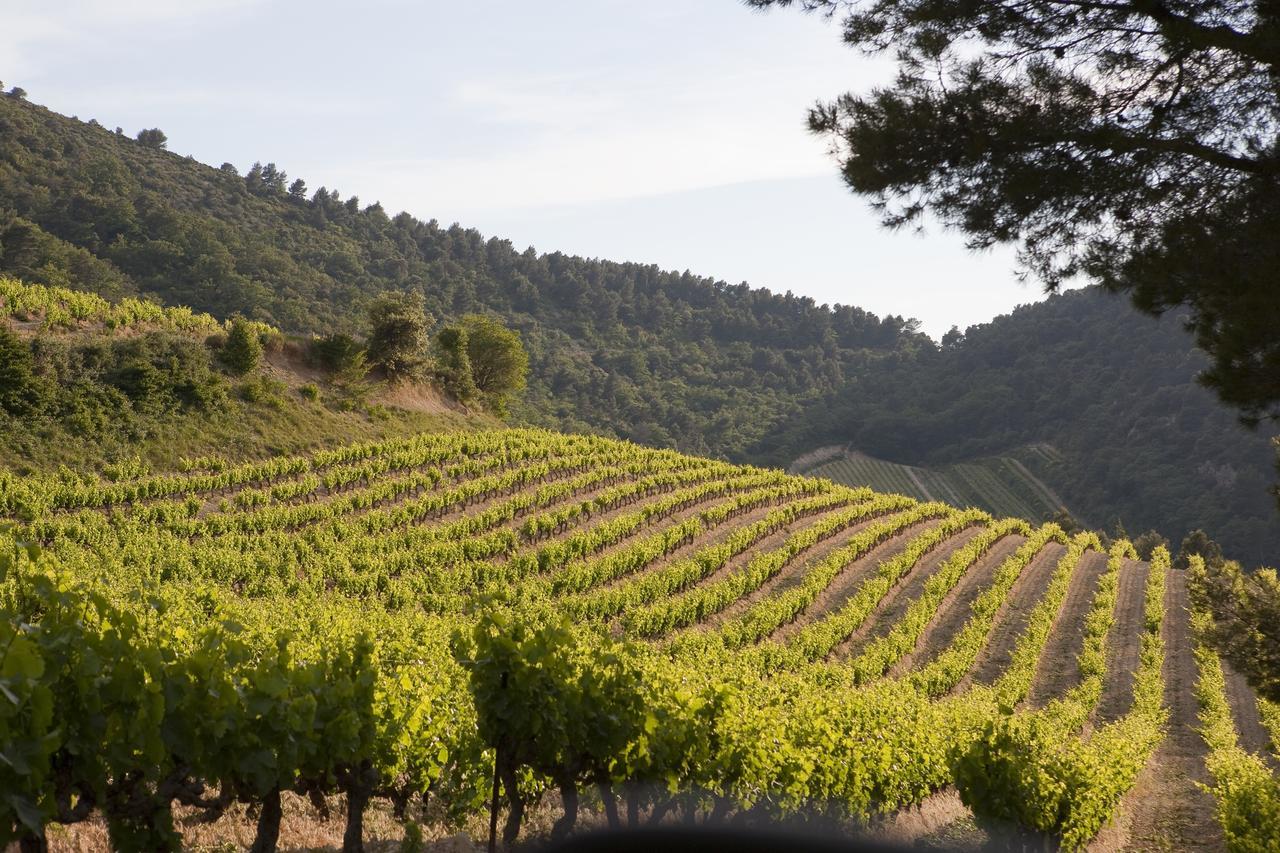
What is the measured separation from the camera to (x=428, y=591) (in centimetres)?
2175

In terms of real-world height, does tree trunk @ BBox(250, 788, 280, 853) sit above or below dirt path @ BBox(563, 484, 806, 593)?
above

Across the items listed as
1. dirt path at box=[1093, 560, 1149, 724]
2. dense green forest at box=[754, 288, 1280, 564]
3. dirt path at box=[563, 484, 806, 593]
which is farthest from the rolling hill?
dirt path at box=[563, 484, 806, 593]

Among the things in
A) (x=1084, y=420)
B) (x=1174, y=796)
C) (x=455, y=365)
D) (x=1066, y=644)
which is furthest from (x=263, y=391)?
(x=1084, y=420)

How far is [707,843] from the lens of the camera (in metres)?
5.45

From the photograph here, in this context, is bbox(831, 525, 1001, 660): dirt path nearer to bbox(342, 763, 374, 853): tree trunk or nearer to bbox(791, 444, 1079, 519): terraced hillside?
bbox(342, 763, 374, 853): tree trunk

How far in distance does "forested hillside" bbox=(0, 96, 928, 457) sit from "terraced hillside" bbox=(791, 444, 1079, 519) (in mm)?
8375

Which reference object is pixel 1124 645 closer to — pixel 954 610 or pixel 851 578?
pixel 954 610

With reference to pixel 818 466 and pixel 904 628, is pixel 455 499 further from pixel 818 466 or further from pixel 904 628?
pixel 818 466

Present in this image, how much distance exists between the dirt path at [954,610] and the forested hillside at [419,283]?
4102cm

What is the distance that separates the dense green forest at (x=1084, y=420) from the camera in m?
64.0

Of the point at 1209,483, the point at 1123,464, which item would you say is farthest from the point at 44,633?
the point at 1123,464

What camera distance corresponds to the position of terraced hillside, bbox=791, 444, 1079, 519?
3078 inches

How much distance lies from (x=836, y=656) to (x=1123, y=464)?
59.7 metres

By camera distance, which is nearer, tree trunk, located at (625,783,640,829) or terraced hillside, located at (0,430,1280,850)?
terraced hillside, located at (0,430,1280,850)
